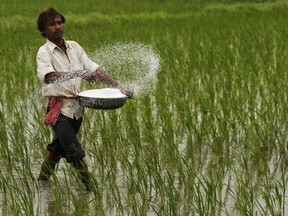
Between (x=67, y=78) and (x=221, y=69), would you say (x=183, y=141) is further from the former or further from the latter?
(x=221, y=69)

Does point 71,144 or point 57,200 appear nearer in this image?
point 57,200

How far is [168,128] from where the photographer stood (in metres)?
3.53

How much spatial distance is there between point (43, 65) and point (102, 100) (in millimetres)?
339

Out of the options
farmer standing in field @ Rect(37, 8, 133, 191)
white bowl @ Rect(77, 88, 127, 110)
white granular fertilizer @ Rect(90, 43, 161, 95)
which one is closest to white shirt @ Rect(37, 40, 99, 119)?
farmer standing in field @ Rect(37, 8, 133, 191)

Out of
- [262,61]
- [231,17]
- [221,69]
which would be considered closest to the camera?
[221,69]

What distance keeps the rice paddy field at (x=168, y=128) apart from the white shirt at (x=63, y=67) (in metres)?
0.34

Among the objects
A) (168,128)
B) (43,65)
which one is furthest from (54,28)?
(168,128)

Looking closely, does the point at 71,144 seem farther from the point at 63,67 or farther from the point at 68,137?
the point at 63,67

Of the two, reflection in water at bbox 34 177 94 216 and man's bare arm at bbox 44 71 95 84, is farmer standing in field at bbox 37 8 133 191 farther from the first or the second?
reflection in water at bbox 34 177 94 216


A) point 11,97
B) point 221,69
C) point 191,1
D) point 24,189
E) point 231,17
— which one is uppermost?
point 191,1

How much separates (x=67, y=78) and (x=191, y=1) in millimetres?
13928

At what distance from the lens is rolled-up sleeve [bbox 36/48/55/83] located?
2.91m

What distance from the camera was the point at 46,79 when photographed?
293 cm

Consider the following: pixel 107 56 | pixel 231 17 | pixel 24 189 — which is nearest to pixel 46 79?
pixel 24 189
